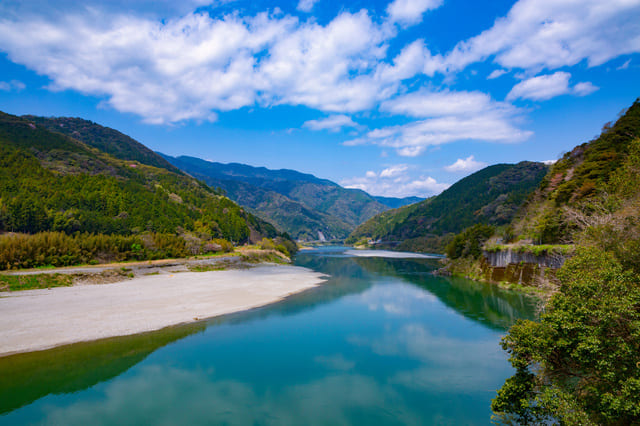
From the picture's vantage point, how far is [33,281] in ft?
114

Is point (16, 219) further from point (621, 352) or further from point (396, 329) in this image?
point (621, 352)

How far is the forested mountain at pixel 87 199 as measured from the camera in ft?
203

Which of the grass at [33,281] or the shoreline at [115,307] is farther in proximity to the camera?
the grass at [33,281]

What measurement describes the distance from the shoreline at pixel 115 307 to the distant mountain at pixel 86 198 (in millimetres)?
31280

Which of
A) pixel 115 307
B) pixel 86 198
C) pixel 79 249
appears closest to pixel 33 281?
pixel 79 249

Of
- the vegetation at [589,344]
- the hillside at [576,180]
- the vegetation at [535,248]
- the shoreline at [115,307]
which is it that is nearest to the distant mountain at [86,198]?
the shoreline at [115,307]

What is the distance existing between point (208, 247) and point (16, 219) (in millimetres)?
35627

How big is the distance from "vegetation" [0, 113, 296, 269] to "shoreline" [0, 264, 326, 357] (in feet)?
36.6

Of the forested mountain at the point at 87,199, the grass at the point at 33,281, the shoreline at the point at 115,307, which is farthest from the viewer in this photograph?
the forested mountain at the point at 87,199

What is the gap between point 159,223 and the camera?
275ft

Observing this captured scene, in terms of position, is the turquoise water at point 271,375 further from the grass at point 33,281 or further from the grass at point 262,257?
the grass at point 262,257

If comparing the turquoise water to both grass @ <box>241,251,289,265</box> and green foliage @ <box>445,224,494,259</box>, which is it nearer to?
green foliage @ <box>445,224,494,259</box>

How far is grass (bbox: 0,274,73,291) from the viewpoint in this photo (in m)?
32.8

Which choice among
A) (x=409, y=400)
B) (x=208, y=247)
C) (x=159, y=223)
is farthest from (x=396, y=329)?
(x=159, y=223)
